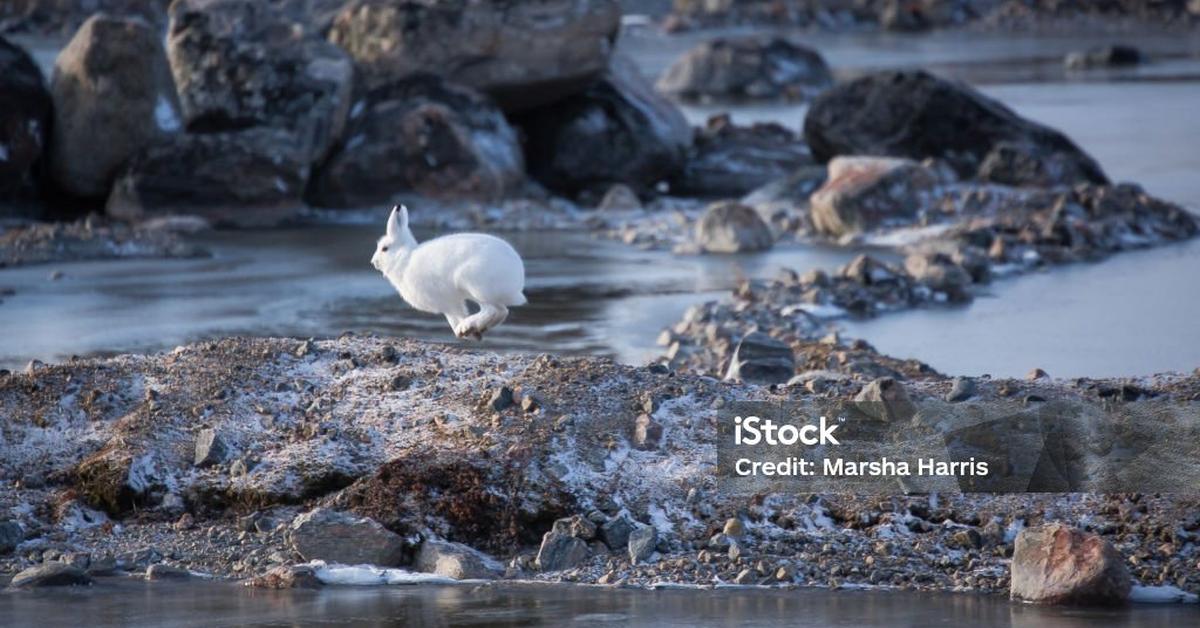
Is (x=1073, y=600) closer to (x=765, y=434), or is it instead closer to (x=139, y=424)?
(x=765, y=434)

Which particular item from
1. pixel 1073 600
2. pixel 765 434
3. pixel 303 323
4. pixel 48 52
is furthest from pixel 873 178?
pixel 48 52

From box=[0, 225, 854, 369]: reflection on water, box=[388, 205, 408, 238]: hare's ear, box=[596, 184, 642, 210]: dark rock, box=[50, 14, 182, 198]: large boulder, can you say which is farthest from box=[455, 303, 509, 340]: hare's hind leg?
box=[50, 14, 182, 198]: large boulder

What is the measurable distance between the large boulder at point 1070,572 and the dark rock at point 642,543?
126 cm

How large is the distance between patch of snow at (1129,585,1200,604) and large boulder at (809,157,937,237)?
32.7 ft

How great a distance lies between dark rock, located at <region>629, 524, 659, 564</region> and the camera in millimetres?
6113

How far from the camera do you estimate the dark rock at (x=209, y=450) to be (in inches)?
267

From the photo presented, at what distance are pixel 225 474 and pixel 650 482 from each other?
167 cm

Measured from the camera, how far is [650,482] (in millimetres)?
6543

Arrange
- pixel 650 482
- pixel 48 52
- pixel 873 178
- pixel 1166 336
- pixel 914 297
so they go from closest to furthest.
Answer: pixel 650 482 < pixel 1166 336 < pixel 914 297 < pixel 873 178 < pixel 48 52

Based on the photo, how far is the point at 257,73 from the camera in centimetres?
1703

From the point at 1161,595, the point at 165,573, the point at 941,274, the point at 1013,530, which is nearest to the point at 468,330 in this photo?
the point at 165,573

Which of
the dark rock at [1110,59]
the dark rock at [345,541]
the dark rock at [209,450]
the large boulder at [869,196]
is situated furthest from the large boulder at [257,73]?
the dark rock at [1110,59]

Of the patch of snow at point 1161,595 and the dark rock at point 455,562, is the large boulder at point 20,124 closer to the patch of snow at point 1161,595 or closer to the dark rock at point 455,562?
the dark rock at point 455,562

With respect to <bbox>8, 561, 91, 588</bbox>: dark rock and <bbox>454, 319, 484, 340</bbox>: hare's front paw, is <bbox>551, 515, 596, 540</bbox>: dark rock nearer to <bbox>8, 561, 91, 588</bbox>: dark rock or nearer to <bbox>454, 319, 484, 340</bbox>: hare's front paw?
<bbox>454, 319, 484, 340</bbox>: hare's front paw
